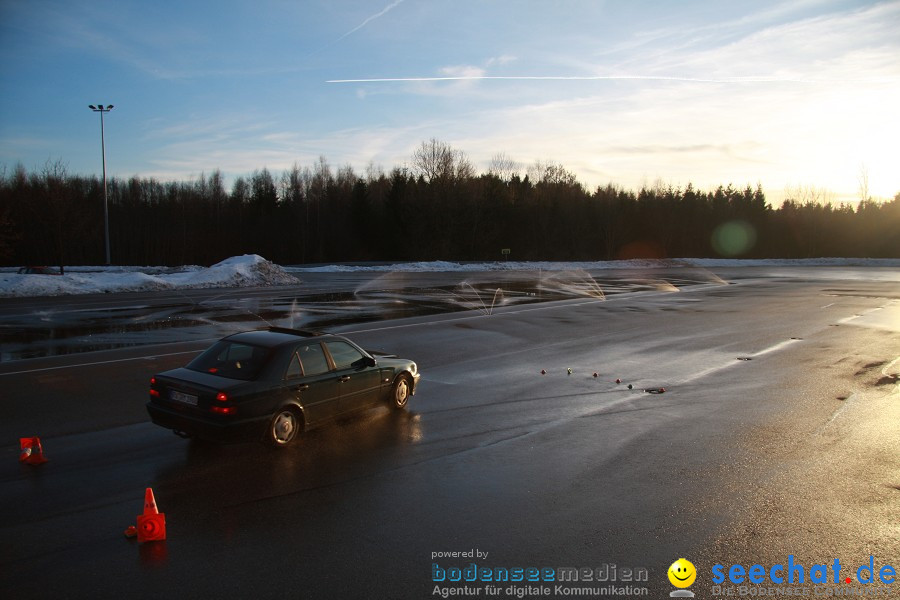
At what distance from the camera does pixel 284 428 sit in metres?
7.28

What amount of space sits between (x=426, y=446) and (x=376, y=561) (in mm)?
2863

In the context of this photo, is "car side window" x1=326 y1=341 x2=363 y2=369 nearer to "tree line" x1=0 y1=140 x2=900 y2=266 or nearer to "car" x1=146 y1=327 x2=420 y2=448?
"car" x1=146 y1=327 x2=420 y2=448

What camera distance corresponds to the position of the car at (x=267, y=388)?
670 cm

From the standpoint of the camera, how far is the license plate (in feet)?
22.2

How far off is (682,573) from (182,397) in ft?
18.0

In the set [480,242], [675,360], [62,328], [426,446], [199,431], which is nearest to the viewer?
[199,431]

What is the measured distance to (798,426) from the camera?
334 inches

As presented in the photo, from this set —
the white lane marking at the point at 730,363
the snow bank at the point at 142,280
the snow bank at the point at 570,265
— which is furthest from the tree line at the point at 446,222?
the white lane marking at the point at 730,363

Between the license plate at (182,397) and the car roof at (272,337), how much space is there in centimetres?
99

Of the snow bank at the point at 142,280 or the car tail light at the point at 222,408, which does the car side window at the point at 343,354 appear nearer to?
the car tail light at the point at 222,408

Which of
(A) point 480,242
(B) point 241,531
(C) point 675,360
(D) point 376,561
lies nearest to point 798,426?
(C) point 675,360

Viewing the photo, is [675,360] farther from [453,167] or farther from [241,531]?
[453,167]

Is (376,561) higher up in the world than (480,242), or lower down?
lower down

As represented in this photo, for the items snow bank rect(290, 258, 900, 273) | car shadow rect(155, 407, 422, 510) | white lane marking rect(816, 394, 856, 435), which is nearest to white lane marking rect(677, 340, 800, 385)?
white lane marking rect(816, 394, 856, 435)
